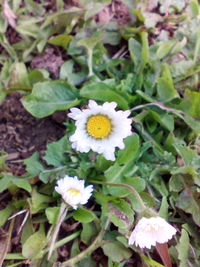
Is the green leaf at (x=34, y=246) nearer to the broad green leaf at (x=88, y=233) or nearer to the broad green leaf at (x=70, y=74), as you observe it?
the broad green leaf at (x=88, y=233)

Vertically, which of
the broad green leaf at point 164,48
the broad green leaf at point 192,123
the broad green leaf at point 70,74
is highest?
the broad green leaf at point 164,48

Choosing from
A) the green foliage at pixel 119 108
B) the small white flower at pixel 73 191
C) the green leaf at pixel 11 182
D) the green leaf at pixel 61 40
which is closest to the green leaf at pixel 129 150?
the green foliage at pixel 119 108

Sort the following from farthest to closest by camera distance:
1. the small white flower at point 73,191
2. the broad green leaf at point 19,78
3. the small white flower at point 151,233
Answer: the broad green leaf at point 19,78
the small white flower at point 73,191
the small white flower at point 151,233

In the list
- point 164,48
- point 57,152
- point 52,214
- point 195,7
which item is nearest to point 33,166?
point 57,152

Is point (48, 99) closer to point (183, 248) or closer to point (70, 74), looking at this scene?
point (70, 74)

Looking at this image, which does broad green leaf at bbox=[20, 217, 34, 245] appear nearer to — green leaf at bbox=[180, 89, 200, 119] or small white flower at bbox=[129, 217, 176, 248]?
small white flower at bbox=[129, 217, 176, 248]

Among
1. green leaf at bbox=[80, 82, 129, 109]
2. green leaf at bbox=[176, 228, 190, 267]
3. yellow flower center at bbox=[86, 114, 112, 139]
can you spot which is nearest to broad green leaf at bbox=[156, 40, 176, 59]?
green leaf at bbox=[80, 82, 129, 109]
